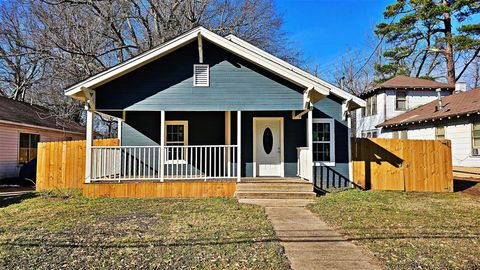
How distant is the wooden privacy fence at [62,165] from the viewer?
11.5 m

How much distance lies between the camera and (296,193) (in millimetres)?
9031

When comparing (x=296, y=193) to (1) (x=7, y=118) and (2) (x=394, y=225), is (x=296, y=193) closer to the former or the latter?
(2) (x=394, y=225)

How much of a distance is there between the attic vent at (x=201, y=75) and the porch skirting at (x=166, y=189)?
3028 millimetres

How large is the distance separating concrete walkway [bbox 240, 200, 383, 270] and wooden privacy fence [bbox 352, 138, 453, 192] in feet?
14.6

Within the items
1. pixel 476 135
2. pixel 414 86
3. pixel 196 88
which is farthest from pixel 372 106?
pixel 196 88

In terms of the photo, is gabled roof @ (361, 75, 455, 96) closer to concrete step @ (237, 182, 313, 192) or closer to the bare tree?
the bare tree

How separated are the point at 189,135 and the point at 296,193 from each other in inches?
180

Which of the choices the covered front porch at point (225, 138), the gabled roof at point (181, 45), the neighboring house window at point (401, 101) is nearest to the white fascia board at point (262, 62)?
the gabled roof at point (181, 45)

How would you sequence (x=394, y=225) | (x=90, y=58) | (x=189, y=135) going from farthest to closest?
(x=90, y=58), (x=189, y=135), (x=394, y=225)

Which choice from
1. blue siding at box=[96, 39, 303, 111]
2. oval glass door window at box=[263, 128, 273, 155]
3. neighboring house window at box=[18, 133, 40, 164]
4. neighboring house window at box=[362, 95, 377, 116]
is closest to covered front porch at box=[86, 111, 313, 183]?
oval glass door window at box=[263, 128, 273, 155]

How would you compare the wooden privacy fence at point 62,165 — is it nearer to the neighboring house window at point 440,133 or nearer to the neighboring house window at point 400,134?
the neighboring house window at point 440,133

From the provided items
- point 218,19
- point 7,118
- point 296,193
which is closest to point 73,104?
point 7,118

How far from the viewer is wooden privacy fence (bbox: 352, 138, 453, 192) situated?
1101 cm

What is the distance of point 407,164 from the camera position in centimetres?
1104
